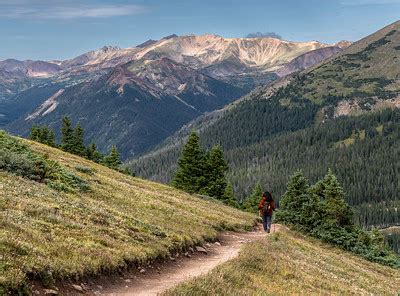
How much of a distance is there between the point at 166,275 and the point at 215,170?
6671 centimetres

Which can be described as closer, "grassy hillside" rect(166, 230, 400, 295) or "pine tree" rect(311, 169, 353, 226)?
"grassy hillside" rect(166, 230, 400, 295)

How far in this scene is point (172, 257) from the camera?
2394 centimetres

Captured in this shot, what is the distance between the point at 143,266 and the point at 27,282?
830 centimetres

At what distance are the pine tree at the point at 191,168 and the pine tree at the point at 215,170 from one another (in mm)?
1393

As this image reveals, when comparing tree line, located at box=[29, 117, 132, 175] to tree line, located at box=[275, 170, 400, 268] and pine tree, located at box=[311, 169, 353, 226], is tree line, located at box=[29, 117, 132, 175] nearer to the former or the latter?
tree line, located at box=[275, 170, 400, 268]

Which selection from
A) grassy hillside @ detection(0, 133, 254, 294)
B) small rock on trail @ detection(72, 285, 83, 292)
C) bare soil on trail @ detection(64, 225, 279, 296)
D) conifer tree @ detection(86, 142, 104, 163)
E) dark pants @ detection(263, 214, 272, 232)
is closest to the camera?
grassy hillside @ detection(0, 133, 254, 294)

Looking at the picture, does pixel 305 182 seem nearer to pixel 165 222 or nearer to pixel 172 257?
pixel 165 222

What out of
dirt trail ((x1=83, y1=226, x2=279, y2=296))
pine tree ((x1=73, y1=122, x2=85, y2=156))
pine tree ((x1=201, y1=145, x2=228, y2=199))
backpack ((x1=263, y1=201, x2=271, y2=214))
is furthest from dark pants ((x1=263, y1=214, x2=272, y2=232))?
pine tree ((x1=73, y1=122, x2=85, y2=156))

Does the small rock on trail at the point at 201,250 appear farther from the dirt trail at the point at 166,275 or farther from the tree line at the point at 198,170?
the tree line at the point at 198,170

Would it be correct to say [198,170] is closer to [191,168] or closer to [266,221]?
[191,168]

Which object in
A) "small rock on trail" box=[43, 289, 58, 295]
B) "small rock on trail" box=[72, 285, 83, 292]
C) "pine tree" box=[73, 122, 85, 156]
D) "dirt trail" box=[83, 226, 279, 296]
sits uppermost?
"pine tree" box=[73, 122, 85, 156]

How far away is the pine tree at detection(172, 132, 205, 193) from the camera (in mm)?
84125

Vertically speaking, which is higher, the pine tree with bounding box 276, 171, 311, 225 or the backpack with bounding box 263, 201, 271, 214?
the backpack with bounding box 263, 201, 271, 214

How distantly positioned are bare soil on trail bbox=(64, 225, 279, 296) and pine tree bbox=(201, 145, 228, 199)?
54054mm
